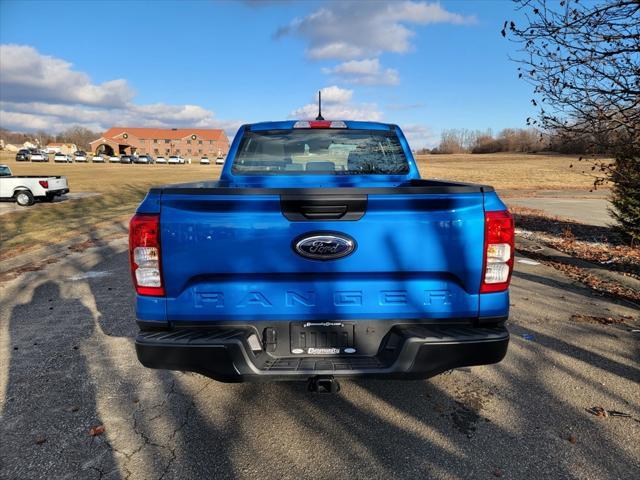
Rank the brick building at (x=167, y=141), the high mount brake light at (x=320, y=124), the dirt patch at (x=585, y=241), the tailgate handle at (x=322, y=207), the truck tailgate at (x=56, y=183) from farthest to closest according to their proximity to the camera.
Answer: the brick building at (x=167, y=141), the truck tailgate at (x=56, y=183), the dirt patch at (x=585, y=241), the high mount brake light at (x=320, y=124), the tailgate handle at (x=322, y=207)

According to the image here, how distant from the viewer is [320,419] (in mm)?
2877

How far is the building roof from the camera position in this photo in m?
119

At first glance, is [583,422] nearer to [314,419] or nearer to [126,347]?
[314,419]

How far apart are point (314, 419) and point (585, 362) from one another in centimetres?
253

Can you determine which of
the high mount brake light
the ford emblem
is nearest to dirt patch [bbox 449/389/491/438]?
the ford emblem

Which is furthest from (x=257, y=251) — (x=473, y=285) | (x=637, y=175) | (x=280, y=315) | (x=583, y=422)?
(x=637, y=175)

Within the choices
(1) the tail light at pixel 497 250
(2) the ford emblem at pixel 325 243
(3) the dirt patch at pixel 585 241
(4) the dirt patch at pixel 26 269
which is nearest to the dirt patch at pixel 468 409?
(1) the tail light at pixel 497 250

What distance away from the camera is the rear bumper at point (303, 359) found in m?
2.26

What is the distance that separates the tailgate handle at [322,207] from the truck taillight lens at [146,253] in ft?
2.32

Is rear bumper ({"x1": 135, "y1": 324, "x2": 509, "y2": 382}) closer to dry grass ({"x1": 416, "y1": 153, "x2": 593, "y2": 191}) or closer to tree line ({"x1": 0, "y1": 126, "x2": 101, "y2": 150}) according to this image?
dry grass ({"x1": 416, "y1": 153, "x2": 593, "y2": 191})

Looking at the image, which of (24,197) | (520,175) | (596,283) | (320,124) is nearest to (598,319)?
(596,283)

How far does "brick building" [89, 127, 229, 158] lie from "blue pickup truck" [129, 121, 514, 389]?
122 metres

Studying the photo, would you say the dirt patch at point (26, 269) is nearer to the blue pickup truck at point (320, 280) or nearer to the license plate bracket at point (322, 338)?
the blue pickup truck at point (320, 280)

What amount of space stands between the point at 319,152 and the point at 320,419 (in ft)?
8.15
